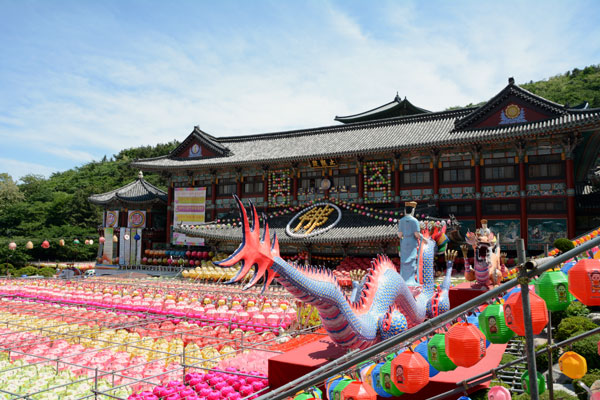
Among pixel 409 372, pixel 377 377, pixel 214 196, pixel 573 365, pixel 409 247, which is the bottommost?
pixel 377 377

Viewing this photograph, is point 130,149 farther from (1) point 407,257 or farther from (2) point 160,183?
(1) point 407,257

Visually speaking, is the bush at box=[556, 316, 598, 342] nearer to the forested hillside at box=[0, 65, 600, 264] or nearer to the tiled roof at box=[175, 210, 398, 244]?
the tiled roof at box=[175, 210, 398, 244]

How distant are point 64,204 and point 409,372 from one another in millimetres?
60713

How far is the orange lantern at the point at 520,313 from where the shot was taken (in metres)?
3.99

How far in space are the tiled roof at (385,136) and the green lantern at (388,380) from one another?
20.7 metres

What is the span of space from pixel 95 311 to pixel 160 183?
210 feet

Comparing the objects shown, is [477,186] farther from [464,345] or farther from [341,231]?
[464,345]

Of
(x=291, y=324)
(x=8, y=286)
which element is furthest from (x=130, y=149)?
(x=291, y=324)

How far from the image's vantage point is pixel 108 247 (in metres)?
35.3

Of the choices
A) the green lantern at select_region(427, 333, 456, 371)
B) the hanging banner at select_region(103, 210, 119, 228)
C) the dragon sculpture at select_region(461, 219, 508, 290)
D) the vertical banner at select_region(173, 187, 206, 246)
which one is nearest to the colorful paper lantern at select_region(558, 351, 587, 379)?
the green lantern at select_region(427, 333, 456, 371)

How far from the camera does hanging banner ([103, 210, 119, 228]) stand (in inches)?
1457

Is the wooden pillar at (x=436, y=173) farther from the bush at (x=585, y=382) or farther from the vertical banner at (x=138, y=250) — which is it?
the vertical banner at (x=138, y=250)

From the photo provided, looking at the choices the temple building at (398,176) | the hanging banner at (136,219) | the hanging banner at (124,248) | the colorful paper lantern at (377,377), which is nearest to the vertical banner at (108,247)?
the hanging banner at (124,248)

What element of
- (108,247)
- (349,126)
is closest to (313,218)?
(349,126)
